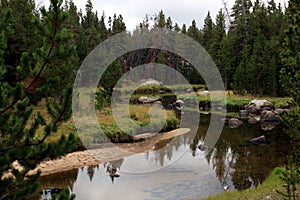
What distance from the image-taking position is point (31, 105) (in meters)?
6.29

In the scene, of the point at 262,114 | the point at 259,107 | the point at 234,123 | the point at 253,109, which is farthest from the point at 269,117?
the point at 234,123

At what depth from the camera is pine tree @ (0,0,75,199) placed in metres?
5.82

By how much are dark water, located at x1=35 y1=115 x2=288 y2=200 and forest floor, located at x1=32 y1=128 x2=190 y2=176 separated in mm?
733

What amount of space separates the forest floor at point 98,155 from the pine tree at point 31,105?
44.2ft

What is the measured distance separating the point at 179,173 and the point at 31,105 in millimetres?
14009

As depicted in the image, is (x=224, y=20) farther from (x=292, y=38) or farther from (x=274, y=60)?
(x=292, y=38)

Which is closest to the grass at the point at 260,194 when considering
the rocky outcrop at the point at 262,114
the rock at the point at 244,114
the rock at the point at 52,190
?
the rock at the point at 52,190

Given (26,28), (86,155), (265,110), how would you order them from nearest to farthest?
(86,155) < (26,28) < (265,110)

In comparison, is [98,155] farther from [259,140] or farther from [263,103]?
[263,103]

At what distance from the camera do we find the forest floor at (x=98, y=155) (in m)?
20.3

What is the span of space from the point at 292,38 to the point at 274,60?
121ft

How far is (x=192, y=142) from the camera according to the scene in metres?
27.9

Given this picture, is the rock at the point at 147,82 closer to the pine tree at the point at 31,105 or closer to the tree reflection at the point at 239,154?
the tree reflection at the point at 239,154

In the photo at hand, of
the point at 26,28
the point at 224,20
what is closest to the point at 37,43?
the point at 26,28
